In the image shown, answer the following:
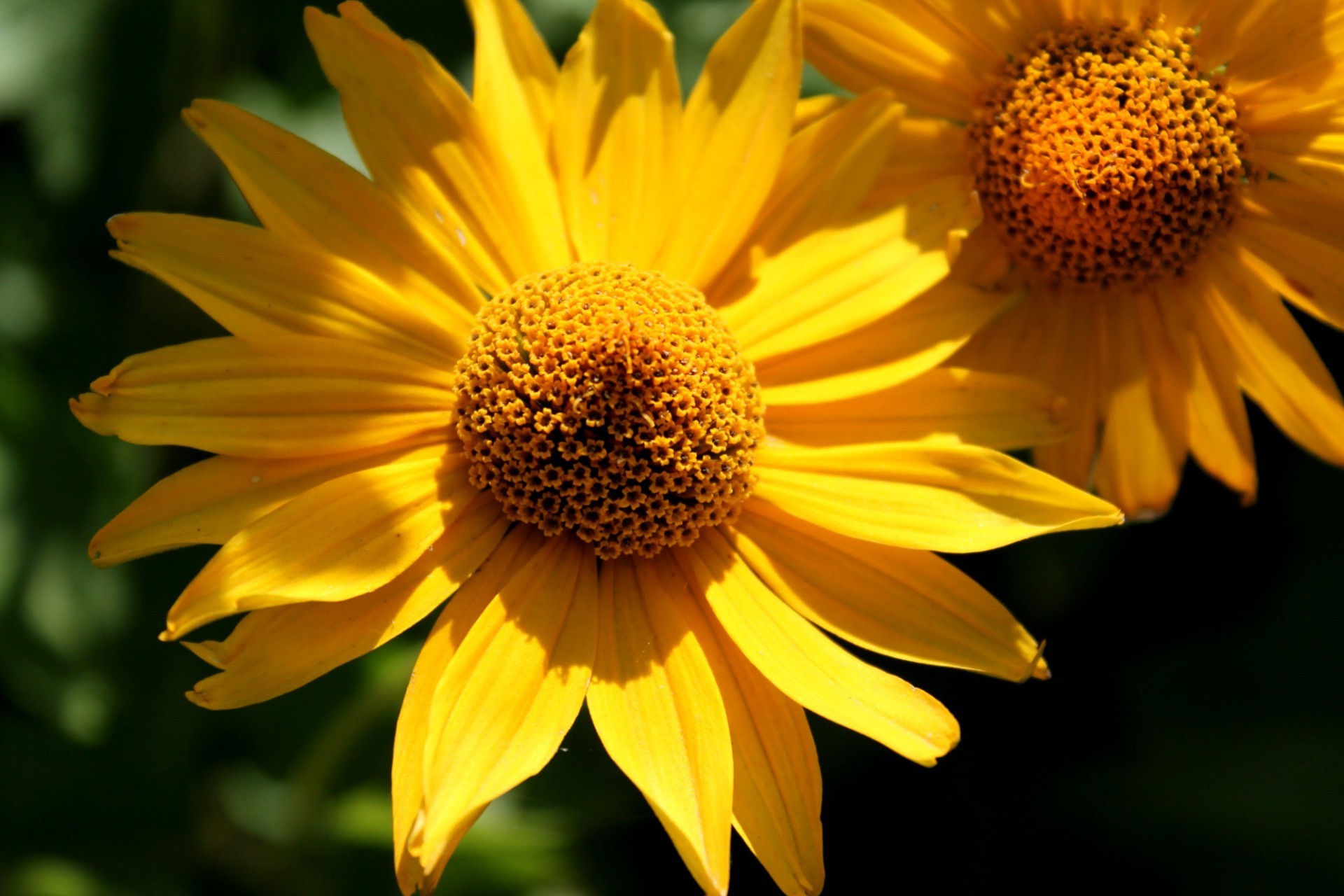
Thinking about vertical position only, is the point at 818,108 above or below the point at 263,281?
above

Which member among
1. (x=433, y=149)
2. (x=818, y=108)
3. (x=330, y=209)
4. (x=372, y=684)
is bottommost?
(x=372, y=684)

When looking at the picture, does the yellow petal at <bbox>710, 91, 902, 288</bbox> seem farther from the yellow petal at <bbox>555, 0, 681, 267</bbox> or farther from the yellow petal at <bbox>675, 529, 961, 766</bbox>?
the yellow petal at <bbox>675, 529, 961, 766</bbox>

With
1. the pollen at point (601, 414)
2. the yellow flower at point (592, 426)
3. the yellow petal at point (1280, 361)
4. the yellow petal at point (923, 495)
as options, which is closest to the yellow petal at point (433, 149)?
the yellow flower at point (592, 426)

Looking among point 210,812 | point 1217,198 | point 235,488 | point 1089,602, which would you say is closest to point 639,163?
point 235,488

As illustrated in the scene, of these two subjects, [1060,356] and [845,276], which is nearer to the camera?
[845,276]

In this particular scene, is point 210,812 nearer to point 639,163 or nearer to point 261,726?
point 261,726

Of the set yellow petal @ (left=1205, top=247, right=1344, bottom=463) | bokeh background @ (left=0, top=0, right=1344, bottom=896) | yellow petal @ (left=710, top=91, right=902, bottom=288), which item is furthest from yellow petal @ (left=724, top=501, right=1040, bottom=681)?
bokeh background @ (left=0, top=0, right=1344, bottom=896)

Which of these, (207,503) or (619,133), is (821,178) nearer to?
(619,133)

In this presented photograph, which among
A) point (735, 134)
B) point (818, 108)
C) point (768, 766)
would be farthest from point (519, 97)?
point (768, 766)
